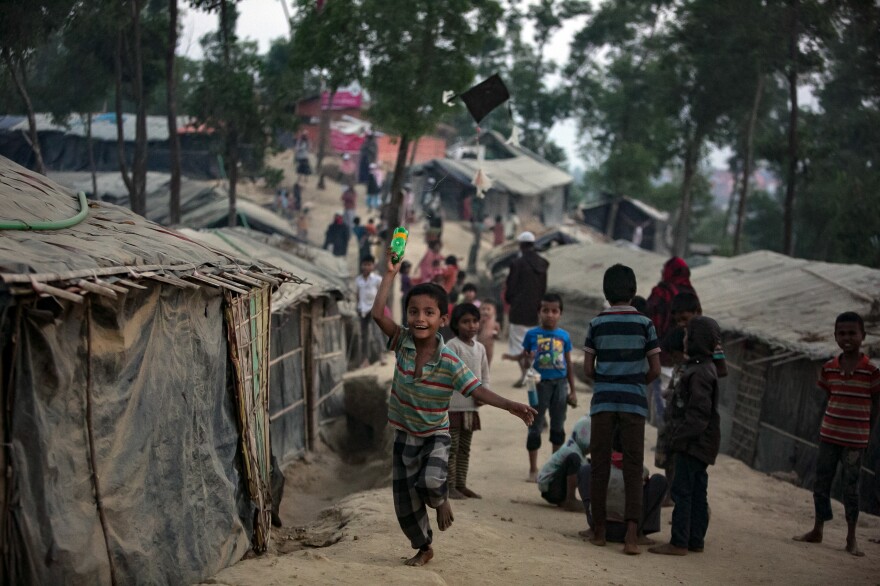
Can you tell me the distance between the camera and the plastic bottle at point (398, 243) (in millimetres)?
5270

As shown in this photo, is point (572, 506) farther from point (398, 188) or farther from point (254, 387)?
point (398, 188)

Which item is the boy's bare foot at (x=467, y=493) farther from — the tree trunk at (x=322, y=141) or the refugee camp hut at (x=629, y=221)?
the refugee camp hut at (x=629, y=221)

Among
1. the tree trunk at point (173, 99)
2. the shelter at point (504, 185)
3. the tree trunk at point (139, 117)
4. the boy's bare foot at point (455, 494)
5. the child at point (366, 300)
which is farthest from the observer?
the shelter at point (504, 185)

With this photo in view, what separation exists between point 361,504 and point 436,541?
4.52 feet

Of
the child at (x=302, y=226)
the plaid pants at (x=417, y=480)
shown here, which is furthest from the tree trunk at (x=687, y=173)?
the plaid pants at (x=417, y=480)

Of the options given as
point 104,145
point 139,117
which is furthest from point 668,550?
point 104,145

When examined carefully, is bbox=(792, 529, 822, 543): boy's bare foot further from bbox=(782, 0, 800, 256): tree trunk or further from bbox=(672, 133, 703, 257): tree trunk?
bbox=(672, 133, 703, 257): tree trunk

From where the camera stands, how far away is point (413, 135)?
50.9 ft

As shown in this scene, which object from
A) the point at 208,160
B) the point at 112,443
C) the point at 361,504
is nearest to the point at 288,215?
the point at 208,160

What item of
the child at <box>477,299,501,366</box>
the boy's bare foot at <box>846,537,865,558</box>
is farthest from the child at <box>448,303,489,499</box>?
the child at <box>477,299,501,366</box>

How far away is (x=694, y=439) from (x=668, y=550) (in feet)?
2.41

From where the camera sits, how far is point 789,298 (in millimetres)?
13281

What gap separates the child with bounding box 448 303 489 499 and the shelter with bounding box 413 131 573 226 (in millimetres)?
26351

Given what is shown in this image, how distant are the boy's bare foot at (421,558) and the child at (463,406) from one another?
6.46 ft
